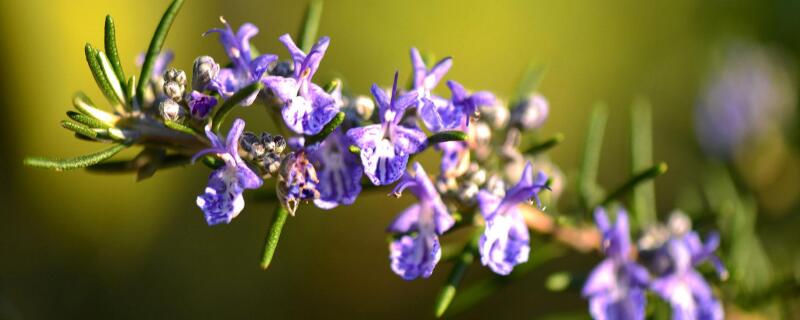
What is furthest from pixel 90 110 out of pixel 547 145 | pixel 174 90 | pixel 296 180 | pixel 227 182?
pixel 547 145

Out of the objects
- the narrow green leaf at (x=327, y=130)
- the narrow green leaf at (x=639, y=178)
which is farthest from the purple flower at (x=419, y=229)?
the narrow green leaf at (x=639, y=178)

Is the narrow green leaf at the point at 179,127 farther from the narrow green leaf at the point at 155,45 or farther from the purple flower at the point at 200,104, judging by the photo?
the narrow green leaf at the point at 155,45

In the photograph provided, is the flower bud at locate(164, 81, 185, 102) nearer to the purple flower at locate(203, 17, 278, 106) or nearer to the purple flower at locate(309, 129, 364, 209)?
the purple flower at locate(203, 17, 278, 106)

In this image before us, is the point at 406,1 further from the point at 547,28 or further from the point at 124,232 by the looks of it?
the point at 124,232

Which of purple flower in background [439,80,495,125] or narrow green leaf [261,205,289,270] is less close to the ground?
purple flower in background [439,80,495,125]

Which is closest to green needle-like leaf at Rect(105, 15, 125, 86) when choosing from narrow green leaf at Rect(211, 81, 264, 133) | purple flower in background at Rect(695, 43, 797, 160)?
narrow green leaf at Rect(211, 81, 264, 133)

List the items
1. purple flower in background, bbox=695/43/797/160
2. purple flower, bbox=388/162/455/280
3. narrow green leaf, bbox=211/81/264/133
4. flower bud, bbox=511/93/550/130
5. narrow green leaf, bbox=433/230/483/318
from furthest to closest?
1. purple flower in background, bbox=695/43/797/160
2. flower bud, bbox=511/93/550/130
3. narrow green leaf, bbox=433/230/483/318
4. purple flower, bbox=388/162/455/280
5. narrow green leaf, bbox=211/81/264/133

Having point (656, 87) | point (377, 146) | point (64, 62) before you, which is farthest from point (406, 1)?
point (377, 146)
